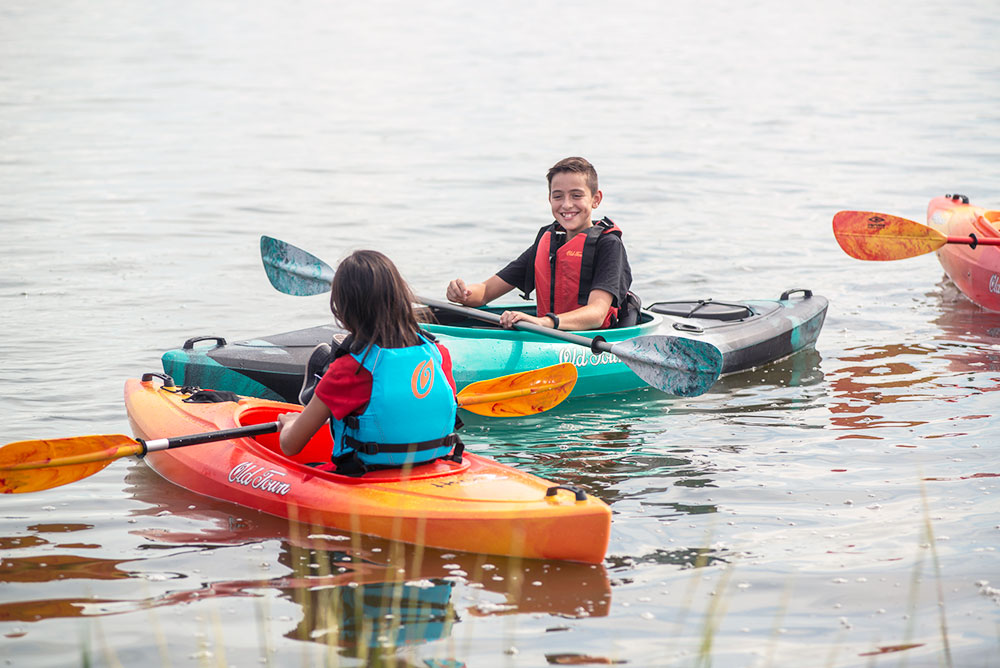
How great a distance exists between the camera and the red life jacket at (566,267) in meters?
5.39

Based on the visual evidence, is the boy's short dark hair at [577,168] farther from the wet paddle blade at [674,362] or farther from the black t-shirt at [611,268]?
the wet paddle blade at [674,362]

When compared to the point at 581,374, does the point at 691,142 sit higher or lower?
higher

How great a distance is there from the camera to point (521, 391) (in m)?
4.61

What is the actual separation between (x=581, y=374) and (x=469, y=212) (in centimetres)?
546

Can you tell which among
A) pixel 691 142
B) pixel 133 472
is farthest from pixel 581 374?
pixel 691 142

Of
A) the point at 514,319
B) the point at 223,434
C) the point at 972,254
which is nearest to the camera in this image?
the point at 223,434

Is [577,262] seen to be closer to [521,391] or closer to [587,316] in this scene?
[587,316]

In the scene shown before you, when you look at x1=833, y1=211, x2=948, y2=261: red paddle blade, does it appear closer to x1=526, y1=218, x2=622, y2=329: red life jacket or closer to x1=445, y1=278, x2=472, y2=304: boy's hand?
x1=526, y1=218, x2=622, y2=329: red life jacket

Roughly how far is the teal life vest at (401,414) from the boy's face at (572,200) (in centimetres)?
179

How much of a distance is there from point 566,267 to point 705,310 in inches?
45.3

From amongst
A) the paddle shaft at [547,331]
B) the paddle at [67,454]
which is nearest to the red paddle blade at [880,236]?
the paddle shaft at [547,331]

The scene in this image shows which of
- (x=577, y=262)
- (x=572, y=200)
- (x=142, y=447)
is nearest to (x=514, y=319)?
(x=577, y=262)

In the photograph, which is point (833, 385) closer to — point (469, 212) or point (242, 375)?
point (242, 375)

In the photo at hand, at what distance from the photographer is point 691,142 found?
15109mm
